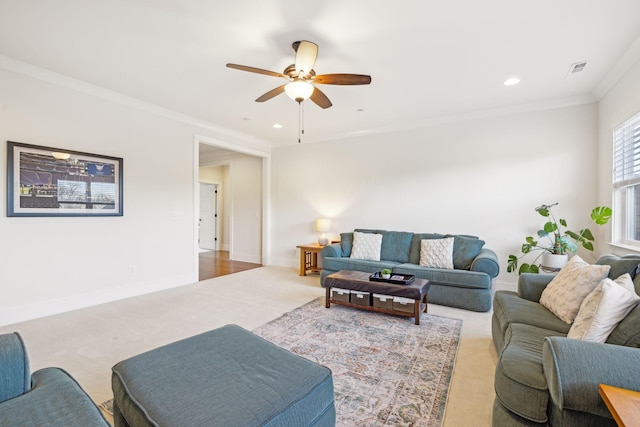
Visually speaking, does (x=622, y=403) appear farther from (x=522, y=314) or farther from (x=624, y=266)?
(x=624, y=266)

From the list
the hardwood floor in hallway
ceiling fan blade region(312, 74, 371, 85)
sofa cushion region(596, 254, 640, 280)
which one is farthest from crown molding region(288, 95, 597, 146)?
the hardwood floor in hallway

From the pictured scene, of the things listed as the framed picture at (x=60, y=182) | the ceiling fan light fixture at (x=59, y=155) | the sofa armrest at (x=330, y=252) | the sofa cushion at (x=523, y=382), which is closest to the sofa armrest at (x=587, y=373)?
the sofa cushion at (x=523, y=382)

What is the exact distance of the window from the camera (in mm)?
3008

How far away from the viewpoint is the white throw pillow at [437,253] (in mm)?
4090

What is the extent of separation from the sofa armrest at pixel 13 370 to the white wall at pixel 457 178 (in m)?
4.69

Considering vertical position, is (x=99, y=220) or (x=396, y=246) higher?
(x=99, y=220)

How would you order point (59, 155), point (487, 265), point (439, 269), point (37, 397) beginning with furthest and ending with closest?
point (439, 269) < point (487, 265) < point (59, 155) < point (37, 397)

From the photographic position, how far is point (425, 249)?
432 cm

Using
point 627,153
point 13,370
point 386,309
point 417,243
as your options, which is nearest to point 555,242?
point 627,153

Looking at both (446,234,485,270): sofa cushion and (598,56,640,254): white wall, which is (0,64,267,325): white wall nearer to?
(446,234,485,270): sofa cushion

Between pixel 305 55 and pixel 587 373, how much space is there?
2.67 meters

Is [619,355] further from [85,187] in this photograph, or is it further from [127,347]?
[85,187]

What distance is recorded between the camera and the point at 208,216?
8938 mm

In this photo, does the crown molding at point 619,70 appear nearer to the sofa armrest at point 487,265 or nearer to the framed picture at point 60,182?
the sofa armrest at point 487,265
